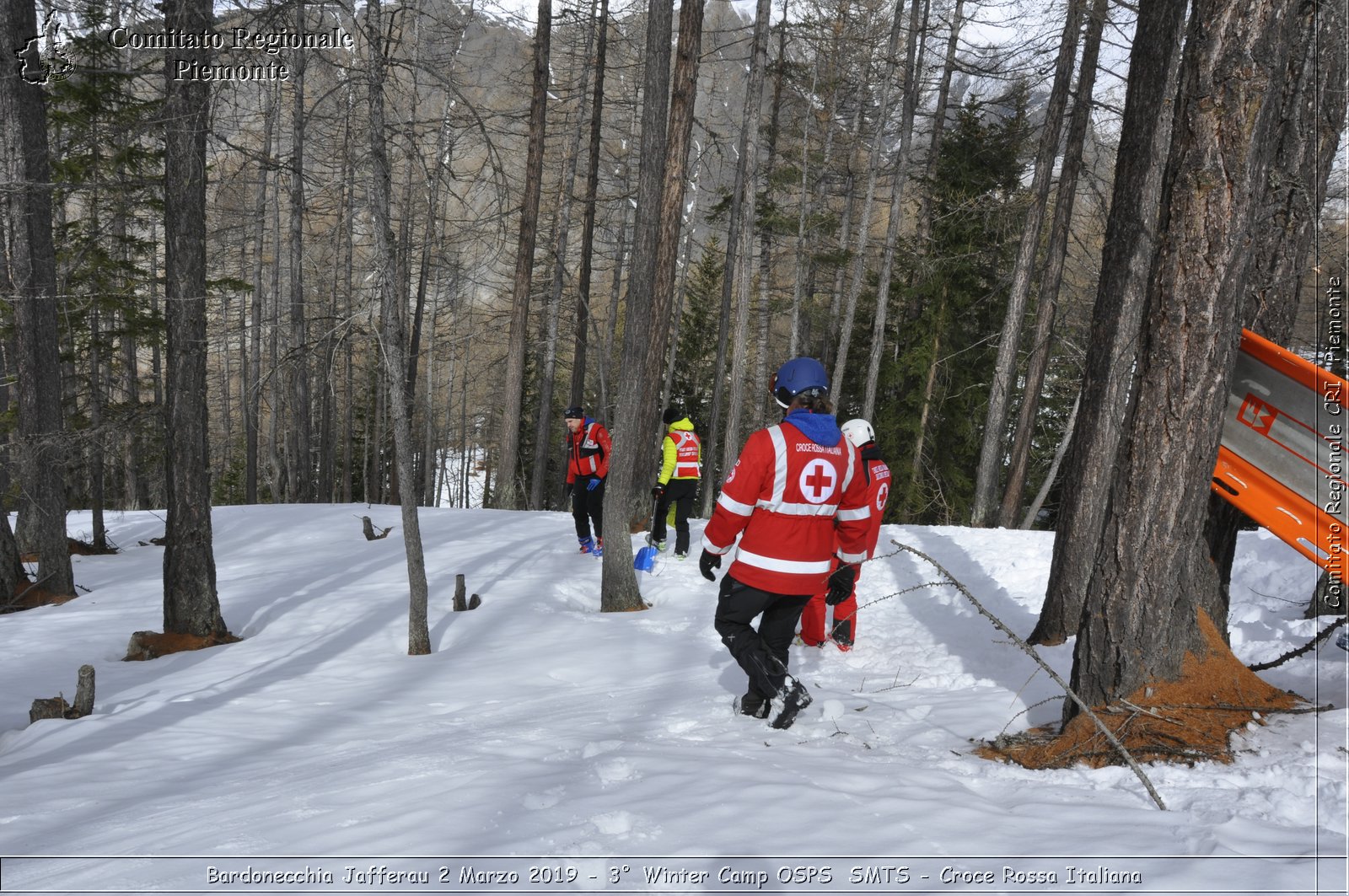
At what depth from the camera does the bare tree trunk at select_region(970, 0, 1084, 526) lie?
12.4 metres

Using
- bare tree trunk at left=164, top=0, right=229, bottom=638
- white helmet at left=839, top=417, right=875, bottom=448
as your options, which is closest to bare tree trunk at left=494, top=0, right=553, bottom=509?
bare tree trunk at left=164, top=0, right=229, bottom=638

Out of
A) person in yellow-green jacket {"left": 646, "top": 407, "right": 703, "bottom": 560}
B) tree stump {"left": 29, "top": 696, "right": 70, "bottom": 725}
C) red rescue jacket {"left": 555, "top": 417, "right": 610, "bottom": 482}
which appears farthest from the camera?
red rescue jacket {"left": 555, "top": 417, "right": 610, "bottom": 482}

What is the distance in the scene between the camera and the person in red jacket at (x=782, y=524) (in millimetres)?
4180

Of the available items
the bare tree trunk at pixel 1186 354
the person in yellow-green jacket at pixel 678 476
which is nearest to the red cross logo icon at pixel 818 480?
the bare tree trunk at pixel 1186 354

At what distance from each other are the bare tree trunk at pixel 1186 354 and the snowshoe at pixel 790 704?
4.48ft

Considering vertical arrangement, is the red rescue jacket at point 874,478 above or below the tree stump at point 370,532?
above

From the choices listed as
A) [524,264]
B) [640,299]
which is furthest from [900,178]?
[640,299]

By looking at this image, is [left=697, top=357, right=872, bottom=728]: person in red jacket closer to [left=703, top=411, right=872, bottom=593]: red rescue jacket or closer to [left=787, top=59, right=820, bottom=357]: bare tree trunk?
[left=703, top=411, right=872, bottom=593]: red rescue jacket

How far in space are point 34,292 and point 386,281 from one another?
20.1 ft

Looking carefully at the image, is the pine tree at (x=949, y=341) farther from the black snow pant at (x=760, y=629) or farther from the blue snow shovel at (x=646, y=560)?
the black snow pant at (x=760, y=629)

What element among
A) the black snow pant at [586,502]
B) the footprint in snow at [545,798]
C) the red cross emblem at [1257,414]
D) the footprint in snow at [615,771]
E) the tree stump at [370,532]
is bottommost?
the tree stump at [370,532]

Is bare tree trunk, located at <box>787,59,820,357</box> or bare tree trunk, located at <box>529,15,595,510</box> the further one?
bare tree trunk, located at <box>529,15,595,510</box>

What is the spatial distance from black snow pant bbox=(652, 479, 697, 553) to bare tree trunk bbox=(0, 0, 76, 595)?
707cm

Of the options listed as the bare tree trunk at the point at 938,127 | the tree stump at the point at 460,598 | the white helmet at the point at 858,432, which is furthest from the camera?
the bare tree trunk at the point at 938,127
